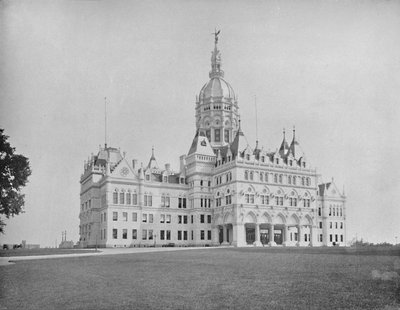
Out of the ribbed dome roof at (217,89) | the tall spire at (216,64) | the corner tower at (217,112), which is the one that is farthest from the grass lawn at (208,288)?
the tall spire at (216,64)

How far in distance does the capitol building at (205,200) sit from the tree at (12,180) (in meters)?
33.3

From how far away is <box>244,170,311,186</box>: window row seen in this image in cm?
6794

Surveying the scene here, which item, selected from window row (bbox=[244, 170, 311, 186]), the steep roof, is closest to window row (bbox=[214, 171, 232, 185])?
window row (bbox=[244, 170, 311, 186])

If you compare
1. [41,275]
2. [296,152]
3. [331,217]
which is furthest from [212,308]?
[331,217]

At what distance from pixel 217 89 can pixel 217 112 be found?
17.4ft

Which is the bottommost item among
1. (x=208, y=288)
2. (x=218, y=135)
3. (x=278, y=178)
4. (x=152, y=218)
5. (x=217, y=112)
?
(x=208, y=288)

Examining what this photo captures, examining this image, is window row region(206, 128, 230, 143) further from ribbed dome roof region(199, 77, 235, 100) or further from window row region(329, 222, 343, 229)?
window row region(329, 222, 343, 229)

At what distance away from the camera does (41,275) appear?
19500 millimetres

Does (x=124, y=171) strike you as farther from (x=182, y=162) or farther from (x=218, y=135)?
(x=218, y=135)

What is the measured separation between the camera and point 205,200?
242ft

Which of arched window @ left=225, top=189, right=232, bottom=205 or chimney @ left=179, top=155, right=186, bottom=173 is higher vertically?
chimney @ left=179, top=155, right=186, bottom=173

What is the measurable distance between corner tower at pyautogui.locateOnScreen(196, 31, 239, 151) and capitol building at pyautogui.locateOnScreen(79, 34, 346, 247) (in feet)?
24.9

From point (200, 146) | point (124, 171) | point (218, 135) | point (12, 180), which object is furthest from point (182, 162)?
point (12, 180)

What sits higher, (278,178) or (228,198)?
(278,178)
